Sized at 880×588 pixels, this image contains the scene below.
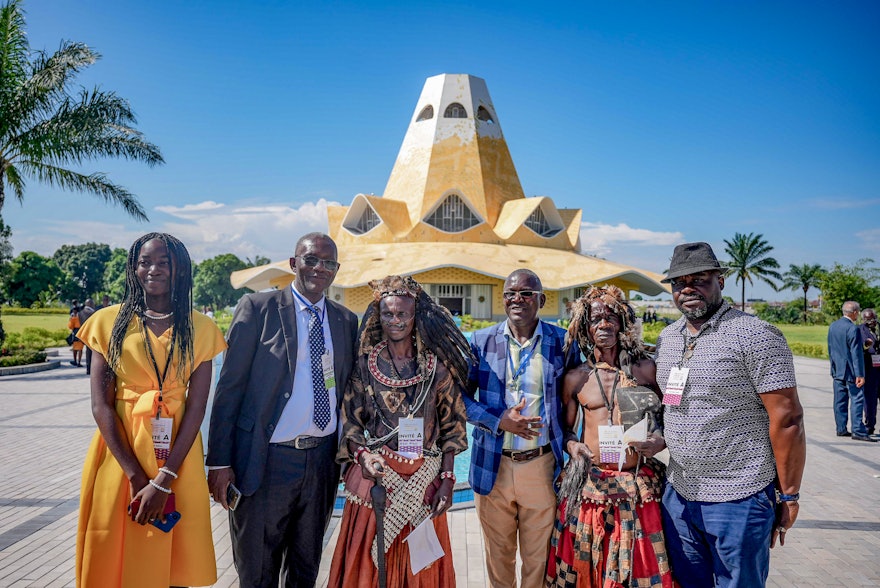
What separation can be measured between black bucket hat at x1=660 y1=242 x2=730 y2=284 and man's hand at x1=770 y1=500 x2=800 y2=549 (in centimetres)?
112

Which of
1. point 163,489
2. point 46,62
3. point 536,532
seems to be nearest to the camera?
point 163,489

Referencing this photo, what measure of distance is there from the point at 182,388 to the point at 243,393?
0.28 meters

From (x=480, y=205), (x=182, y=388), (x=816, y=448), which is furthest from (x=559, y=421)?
(x=480, y=205)

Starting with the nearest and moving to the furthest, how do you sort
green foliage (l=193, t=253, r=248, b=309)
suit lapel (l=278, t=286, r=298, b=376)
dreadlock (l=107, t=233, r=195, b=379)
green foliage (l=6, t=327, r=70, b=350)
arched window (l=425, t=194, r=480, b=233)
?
dreadlock (l=107, t=233, r=195, b=379) < suit lapel (l=278, t=286, r=298, b=376) < green foliage (l=6, t=327, r=70, b=350) < arched window (l=425, t=194, r=480, b=233) < green foliage (l=193, t=253, r=248, b=309)

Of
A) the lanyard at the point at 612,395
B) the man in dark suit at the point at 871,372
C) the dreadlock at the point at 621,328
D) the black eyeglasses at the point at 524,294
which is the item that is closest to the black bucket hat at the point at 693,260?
the dreadlock at the point at 621,328

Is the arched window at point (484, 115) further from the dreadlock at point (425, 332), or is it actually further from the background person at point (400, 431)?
the background person at point (400, 431)

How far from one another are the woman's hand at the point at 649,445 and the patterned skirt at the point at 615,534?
13 cm

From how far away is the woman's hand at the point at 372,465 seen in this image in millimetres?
2650

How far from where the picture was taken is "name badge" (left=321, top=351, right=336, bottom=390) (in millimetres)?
2836

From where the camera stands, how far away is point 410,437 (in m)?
2.71

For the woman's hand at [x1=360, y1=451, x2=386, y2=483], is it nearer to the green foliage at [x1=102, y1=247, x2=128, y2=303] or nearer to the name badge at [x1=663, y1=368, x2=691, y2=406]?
the name badge at [x1=663, y1=368, x2=691, y2=406]

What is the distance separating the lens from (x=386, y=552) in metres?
2.69

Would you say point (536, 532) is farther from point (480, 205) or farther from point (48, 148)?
point (480, 205)

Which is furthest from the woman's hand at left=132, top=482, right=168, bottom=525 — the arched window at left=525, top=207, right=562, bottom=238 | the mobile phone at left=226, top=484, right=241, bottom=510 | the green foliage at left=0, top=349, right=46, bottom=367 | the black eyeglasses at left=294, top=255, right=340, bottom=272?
the arched window at left=525, top=207, right=562, bottom=238
